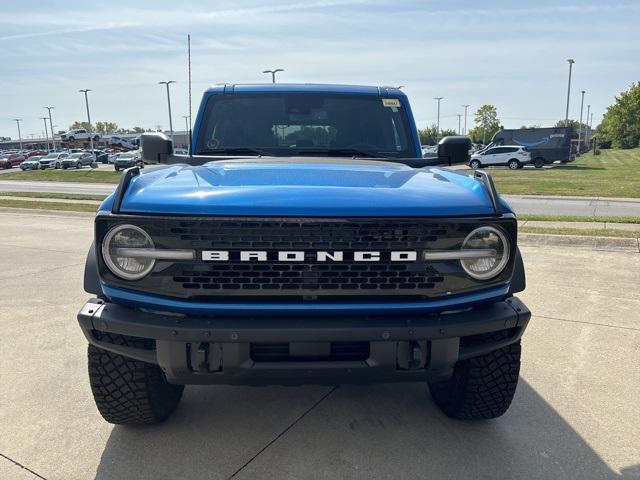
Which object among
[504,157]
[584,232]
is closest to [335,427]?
[584,232]

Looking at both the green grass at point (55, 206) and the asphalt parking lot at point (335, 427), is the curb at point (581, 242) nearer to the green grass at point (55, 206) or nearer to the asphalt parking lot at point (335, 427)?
the asphalt parking lot at point (335, 427)

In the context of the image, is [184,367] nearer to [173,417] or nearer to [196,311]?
[196,311]

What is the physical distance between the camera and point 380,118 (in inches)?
159

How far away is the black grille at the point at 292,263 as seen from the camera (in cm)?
229

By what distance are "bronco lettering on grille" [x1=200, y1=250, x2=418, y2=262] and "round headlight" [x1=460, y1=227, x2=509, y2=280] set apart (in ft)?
1.08

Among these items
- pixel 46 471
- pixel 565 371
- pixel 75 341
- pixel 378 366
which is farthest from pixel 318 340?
pixel 75 341

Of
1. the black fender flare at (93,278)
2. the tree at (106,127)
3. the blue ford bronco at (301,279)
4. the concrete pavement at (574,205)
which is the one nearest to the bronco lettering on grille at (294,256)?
the blue ford bronco at (301,279)

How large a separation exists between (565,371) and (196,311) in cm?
266

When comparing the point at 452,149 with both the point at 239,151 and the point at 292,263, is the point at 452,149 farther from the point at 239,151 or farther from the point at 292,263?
the point at 292,263

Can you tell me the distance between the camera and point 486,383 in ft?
9.20

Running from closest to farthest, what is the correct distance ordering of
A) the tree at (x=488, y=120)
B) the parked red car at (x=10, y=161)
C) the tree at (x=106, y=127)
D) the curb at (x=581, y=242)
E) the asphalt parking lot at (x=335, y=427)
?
the asphalt parking lot at (x=335, y=427)
the curb at (x=581, y=242)
the parked red car at (x=10, y=161)
the tree at (x=488, y=120)
the tree at (x=106, y=127)

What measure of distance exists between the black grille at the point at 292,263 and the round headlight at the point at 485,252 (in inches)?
4.1

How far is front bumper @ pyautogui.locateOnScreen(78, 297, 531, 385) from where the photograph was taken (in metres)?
2.25

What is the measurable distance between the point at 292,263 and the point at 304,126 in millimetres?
1832
